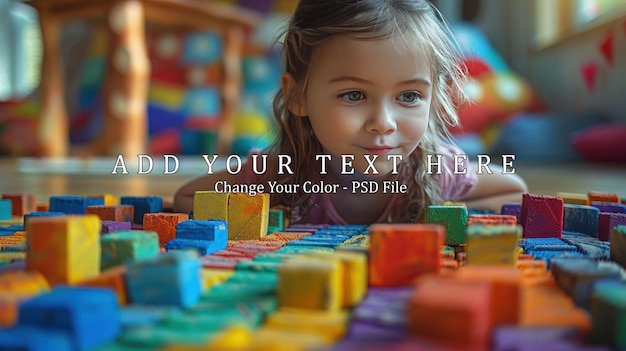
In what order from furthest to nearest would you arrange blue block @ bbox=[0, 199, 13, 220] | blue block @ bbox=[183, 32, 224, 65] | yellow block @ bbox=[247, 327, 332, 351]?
blue block @ bbox=[183, 32, 224, 65]
blue block @ bbox=[0, 199, 13, 220]
yellow block @ bbox=[247, 327, 332, 351]

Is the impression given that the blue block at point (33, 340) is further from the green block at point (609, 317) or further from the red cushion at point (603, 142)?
the red cushion at point (603, 142)

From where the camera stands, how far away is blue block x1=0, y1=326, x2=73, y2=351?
1.49 ft

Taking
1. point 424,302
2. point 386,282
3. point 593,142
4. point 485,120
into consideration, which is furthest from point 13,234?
point 485,120

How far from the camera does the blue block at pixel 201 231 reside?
2.81 feet

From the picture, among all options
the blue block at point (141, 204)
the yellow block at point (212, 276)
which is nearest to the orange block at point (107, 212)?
the blue block at point (141, 204)

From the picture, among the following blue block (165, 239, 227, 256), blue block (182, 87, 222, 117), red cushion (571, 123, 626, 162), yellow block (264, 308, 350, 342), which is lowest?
yellow block (264, 308, 350, 342)

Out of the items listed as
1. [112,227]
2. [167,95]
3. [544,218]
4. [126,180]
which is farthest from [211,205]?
[167,95]

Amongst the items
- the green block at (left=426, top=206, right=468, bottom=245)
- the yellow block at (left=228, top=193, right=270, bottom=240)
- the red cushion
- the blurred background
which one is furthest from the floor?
the green block at (left=426, top=206, right=468, bottom=245)

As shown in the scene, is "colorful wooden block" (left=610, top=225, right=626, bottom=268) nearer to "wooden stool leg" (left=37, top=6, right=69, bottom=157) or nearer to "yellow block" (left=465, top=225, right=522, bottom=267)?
"yellow block" (left=465, top=225, right=522, bottom=267)

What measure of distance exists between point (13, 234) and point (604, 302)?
2.86 ft

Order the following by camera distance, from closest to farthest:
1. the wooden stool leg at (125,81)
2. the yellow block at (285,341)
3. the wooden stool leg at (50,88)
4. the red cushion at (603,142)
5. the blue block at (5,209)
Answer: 1. the yellow block at (285,341)
2. the blue block at (5,209)
3. the wooden stool leg at (125,81)
4. the red cushion at (603,142)
5. the wooden stool leg at (50,88)

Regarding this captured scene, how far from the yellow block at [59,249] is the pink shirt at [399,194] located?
65 centimetres

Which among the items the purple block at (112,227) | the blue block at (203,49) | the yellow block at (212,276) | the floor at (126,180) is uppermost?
the blue block at (203,49)

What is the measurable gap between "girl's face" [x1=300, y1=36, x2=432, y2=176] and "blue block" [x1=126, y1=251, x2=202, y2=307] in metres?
0.54
